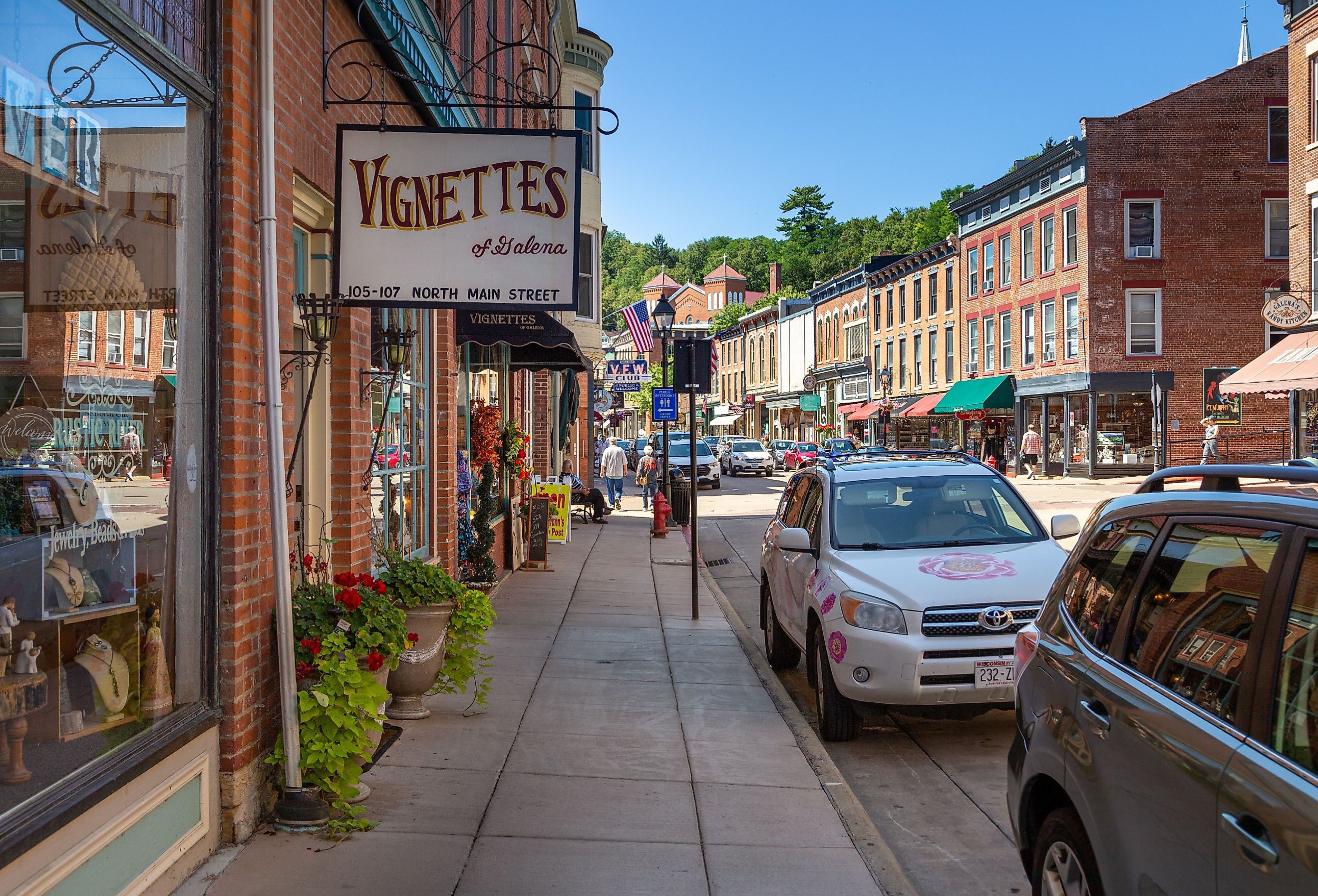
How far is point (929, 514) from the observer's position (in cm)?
837

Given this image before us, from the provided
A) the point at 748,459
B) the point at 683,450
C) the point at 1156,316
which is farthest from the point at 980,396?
the point at 683,450

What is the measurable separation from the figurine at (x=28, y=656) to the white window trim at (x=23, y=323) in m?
0.89

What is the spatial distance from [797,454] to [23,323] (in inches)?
1817

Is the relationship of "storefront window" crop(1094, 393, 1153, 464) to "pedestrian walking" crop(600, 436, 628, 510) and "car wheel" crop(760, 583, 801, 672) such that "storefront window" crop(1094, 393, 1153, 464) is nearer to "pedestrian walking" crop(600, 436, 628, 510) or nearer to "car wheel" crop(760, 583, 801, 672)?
"pedestrian walking" crop(600, 436, 628, 510)

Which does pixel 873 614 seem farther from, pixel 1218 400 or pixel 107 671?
pixel 1218 400

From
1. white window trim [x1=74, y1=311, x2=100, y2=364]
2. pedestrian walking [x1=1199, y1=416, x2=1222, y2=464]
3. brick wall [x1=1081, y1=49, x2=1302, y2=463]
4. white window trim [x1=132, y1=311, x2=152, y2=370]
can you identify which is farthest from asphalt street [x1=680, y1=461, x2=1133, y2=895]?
brick wall [x1=1081, y1=49, x2=1302, y2=463]

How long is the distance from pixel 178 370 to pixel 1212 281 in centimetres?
3948

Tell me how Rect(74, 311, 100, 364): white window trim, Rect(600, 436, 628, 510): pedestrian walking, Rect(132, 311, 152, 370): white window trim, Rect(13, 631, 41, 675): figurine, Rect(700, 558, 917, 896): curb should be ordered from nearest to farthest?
Rect(13, 631, 41, 675): figurine, Rect(74, 311, 100, 364): white window trim, Rect(132, 311, 152, 370): white window trim, Rect(700, 558, 917, 896): curb, Rect(600, 436, 628, 510): pedestrian walking

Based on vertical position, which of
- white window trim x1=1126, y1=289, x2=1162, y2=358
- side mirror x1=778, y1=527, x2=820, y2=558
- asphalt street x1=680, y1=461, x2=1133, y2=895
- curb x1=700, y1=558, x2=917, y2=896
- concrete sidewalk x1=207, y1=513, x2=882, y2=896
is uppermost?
white window trim x1=1126, y1=289, x2=1162, y2=358

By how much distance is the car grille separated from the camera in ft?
22.7

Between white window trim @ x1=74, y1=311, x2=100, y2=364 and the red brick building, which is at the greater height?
the red brick building

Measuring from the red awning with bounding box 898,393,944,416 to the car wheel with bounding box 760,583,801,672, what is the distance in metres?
40.9

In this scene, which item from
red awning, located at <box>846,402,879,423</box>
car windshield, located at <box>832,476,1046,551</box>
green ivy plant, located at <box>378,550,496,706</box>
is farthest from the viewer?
red awning, located at <box>846,402,879,423</box>

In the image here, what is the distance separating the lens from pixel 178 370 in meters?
4.71
